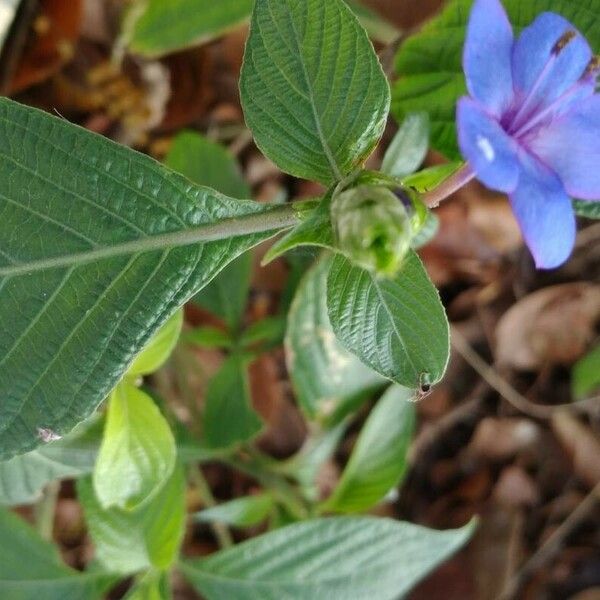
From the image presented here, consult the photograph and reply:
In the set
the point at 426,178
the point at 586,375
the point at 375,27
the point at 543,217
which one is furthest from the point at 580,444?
the point at 543,217

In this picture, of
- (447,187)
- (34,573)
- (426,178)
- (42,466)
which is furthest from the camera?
(34,573)

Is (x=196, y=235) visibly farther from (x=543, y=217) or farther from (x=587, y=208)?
(x=587, y=208)

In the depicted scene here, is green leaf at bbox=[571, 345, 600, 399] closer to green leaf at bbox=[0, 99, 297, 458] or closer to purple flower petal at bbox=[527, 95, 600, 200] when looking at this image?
purple flower petal at bbox=[527, 95, 600, 200]

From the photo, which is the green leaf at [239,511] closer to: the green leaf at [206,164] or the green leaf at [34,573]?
the green leaf at [34,573]

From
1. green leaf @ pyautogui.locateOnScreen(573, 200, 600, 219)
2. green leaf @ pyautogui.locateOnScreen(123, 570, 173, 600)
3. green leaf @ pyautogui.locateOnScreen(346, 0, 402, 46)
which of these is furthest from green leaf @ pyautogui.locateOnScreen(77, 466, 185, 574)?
green leaf @ pyautogui.locateOnScreen(346, 0, 402, 46)

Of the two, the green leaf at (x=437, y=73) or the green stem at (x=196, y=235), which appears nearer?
the green stem at (x=196, y=235)

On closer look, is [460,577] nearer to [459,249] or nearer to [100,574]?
[459,249]

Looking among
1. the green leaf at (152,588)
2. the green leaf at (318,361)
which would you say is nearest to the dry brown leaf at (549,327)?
the green leaf at (318,361)
